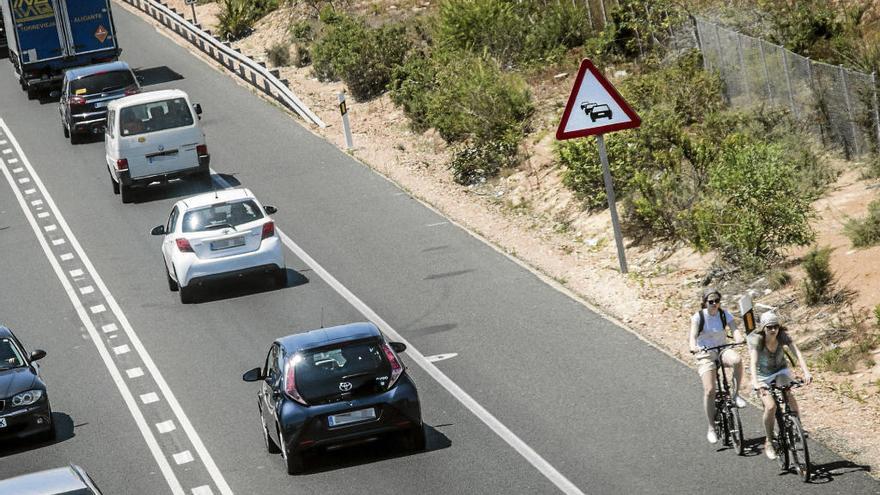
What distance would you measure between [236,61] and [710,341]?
94.6 ft

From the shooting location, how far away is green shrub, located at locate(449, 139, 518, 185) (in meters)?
28.1

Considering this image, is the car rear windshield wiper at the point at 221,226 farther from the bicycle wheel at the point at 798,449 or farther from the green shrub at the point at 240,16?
the green shrub at the point at 240,16

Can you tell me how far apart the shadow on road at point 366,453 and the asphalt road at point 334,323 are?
4cm

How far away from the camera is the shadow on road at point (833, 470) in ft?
42.2

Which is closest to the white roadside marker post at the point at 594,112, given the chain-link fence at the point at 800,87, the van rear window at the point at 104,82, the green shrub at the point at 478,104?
the chain-link fence at the point at 800,87

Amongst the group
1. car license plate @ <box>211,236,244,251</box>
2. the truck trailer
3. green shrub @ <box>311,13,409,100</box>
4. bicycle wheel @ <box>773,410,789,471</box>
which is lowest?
bicycle wheel @ <box>773,410,789,471</box>

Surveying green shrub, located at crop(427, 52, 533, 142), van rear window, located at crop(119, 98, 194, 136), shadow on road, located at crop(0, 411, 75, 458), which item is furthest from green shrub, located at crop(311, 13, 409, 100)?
shadow on road, located at crop(0, 411, 75, 458)

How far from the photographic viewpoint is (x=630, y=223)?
76.0 feet

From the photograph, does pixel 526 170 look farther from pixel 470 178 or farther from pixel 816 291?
pixel 816 291

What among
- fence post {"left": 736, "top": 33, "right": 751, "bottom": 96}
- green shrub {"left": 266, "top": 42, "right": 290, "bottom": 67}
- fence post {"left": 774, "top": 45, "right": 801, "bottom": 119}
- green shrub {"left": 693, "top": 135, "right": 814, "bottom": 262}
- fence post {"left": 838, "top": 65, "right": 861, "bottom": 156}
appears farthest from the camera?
green shrub {"left": 266, "top": 42, "right": 290, "bottom": 67}

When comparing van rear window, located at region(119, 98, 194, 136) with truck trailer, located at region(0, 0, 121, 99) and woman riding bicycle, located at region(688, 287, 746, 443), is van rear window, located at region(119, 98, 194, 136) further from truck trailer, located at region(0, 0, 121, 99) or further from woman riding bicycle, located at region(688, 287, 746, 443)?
woman riding bicycle, located at region(688, 287, 746, 443)

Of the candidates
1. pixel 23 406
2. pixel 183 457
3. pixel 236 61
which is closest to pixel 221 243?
pixel 23 406

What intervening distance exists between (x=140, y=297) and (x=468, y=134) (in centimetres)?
998

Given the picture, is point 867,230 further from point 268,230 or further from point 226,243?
point 226,243
